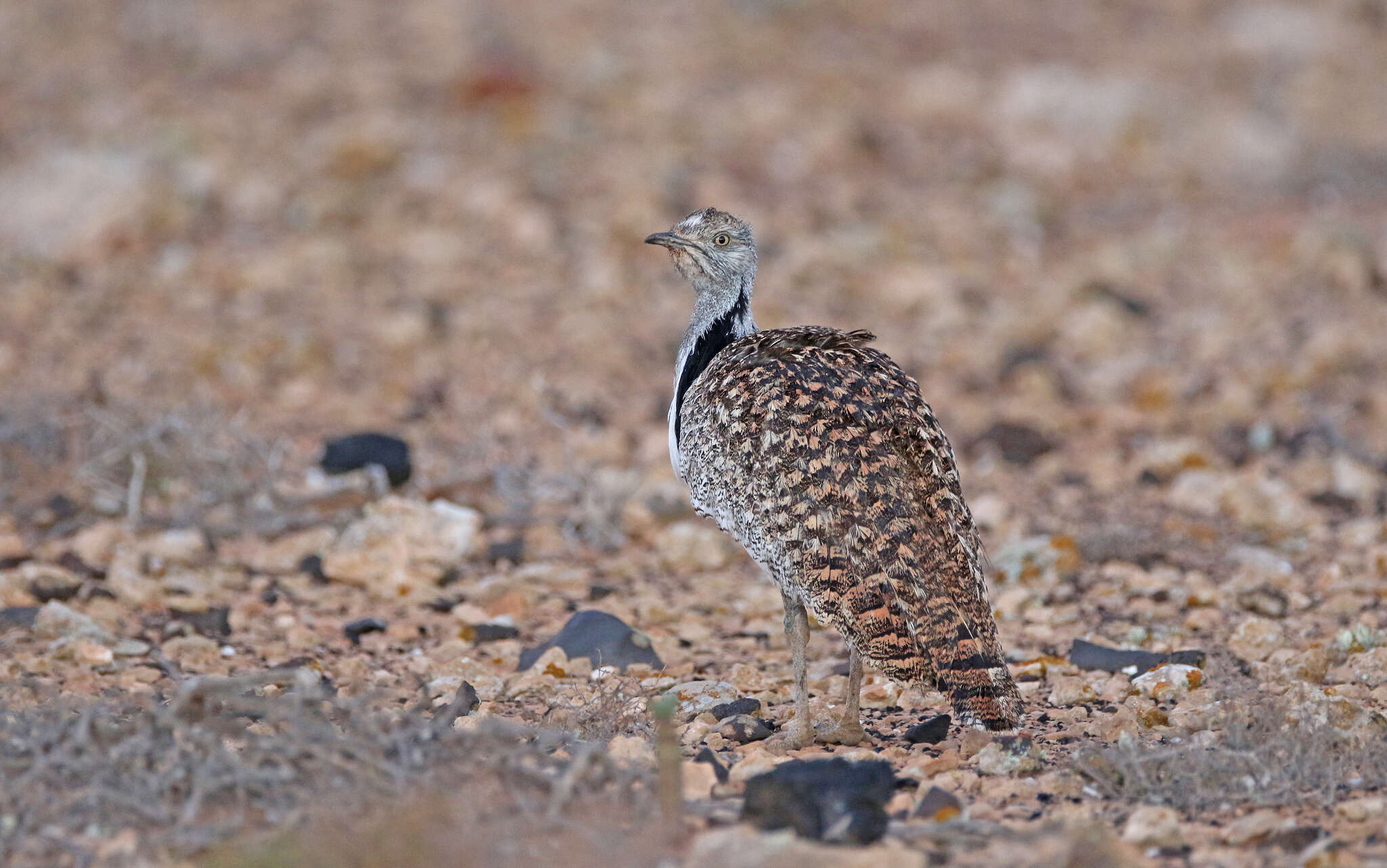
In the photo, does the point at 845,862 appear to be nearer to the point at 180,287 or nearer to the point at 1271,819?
the point at 1271,819

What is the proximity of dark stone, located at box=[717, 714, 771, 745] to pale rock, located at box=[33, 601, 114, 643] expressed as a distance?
250cm

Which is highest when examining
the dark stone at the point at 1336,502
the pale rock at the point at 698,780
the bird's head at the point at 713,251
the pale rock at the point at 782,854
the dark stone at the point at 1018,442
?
the bird's head at the point at 713,251

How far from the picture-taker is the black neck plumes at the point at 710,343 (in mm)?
5297

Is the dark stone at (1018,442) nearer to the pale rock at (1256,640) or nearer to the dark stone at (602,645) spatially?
the pale rock at (1256,640)

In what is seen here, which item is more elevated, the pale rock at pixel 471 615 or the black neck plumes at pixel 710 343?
the black neck plumes at pixel 710 343

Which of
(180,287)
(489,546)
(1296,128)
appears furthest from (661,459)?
(1296,128)

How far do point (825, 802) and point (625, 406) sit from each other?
5.10 m

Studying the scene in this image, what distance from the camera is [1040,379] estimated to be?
8.86 metres

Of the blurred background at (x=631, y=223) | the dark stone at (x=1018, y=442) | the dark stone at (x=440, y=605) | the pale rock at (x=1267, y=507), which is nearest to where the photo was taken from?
the dark stone at (x=440, y=605)

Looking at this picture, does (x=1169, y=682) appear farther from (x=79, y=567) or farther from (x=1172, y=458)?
(x=79, y=567)

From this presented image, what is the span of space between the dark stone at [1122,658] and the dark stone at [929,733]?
0.89m

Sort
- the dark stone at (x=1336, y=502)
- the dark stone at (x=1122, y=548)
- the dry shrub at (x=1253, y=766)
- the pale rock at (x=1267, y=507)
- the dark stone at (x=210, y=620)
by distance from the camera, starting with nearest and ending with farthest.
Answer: the dry shrub at (x=1253, y=766) → the dark stone at (x=210, y=620) → the dark stone at (x=1122, y=548) → the pale rock at (x=1267, y=507) → the dark stone at (x=1336, y=502)

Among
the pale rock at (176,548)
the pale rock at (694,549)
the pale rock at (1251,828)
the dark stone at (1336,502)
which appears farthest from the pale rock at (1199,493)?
the pale rock at (176,548)

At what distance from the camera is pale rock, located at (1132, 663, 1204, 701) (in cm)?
482
